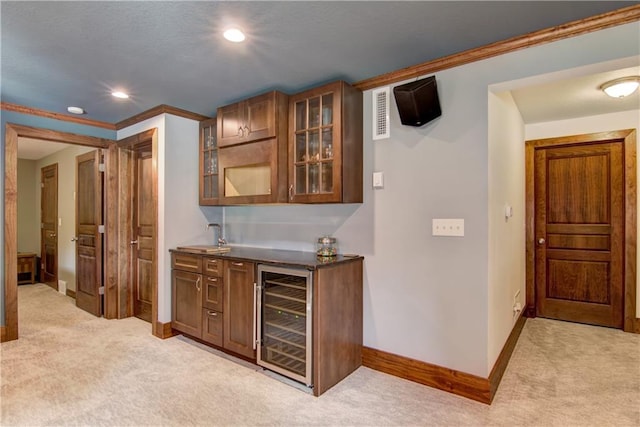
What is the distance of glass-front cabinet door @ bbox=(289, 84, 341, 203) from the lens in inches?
104

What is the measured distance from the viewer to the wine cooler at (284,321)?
2471 millimetres

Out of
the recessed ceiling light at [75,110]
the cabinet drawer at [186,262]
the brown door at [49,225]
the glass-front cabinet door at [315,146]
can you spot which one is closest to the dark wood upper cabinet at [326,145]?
the glass-front cabinet door at [315,146]

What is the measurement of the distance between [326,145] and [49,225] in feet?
19.0

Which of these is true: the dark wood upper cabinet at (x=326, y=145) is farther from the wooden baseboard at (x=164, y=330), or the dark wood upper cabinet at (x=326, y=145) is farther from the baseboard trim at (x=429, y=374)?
the wooden baseboard at (x=164, y=330)

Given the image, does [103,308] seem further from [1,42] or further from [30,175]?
[30,175]

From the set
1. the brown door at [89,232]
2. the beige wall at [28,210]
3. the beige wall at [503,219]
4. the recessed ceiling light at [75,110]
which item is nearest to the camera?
the beige wall at [503,219]

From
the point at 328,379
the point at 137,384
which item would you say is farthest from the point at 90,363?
the point at 328,379

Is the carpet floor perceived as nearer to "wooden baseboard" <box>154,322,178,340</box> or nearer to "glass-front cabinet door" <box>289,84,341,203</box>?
"wooden baseboard" <box>154,322,178,340</box>

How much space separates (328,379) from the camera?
2.42 meters

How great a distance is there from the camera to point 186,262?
10.9 ft

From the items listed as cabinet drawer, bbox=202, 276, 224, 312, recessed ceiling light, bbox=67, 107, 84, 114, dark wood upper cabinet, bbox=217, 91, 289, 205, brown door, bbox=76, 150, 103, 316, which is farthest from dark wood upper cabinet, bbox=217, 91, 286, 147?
brown door, bbox=76, 150, 103, 316

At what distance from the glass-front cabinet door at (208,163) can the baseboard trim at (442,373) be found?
2153mm

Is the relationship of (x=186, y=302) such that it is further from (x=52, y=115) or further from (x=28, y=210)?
(x=28, y=210)

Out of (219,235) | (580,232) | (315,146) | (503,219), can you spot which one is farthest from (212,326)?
(580,232)
